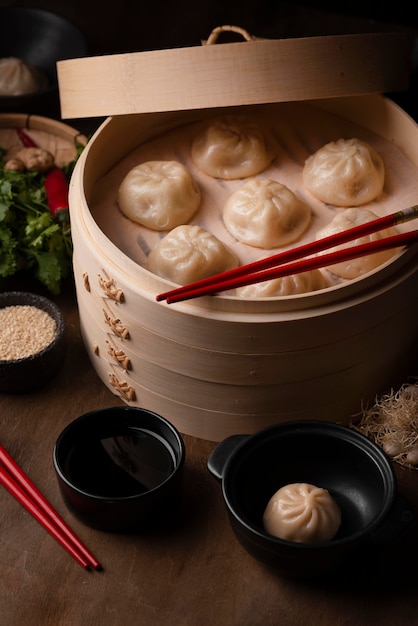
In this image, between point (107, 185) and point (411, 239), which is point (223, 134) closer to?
point (107, 185)

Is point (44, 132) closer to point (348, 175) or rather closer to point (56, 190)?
point (56, 190)

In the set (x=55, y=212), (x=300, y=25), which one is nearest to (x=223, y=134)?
(x=55, y=212)

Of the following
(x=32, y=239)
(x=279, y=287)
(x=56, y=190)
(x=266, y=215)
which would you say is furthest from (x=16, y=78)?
(x=279, y=287)

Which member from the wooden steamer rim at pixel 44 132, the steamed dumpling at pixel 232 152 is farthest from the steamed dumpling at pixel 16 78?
the steamed dumpling at pixel 232 152

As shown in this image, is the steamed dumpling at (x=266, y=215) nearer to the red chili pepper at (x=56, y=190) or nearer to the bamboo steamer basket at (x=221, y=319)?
the bamboo steamer basket at (x=221, y=319)

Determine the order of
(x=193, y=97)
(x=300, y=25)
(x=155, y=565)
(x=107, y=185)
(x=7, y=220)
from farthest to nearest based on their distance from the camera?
(x=300, y=25) → (x=7, y=220) → (x=107, y=185) → (x=193, y=97) → (x=155, y=565)

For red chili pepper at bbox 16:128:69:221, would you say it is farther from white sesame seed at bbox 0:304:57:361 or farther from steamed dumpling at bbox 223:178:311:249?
steamed dumpling at bbox 223:178:311:249
